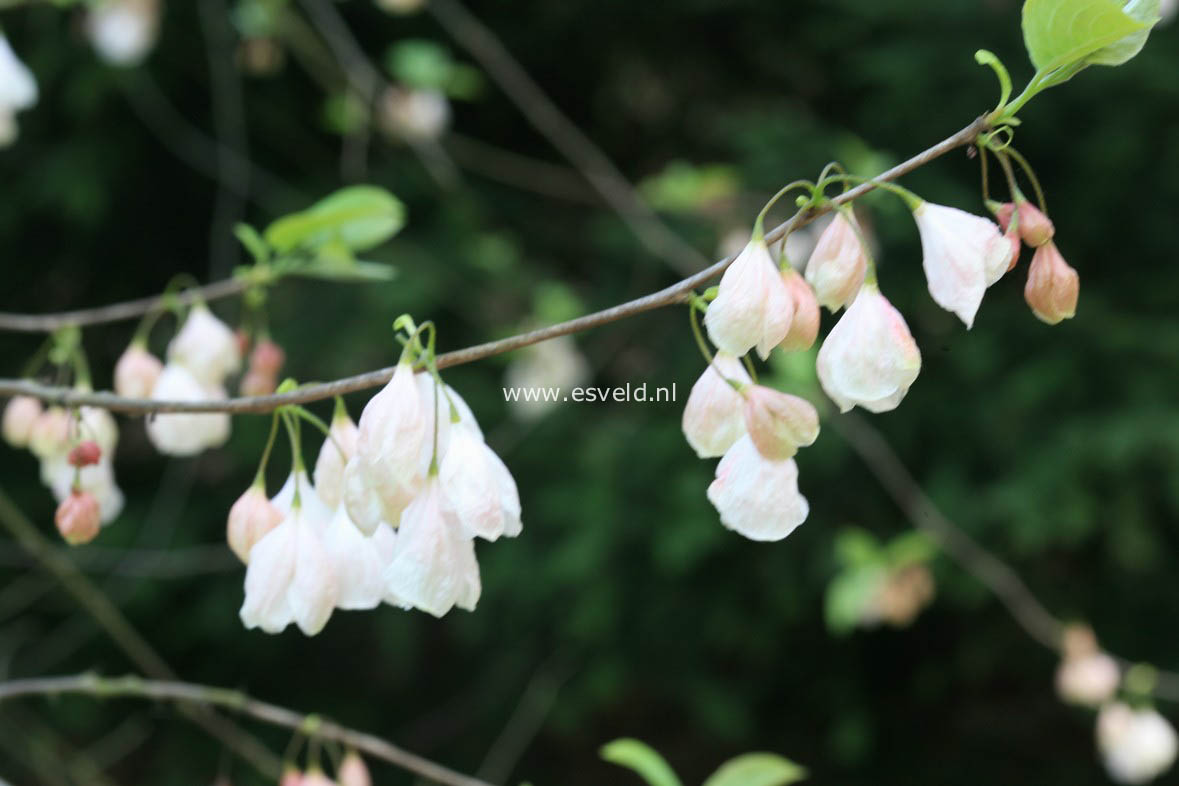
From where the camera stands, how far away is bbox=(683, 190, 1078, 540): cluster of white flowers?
47cm

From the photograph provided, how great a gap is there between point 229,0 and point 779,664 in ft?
6.07

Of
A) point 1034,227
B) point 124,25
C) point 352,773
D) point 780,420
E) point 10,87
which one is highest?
point 124,25

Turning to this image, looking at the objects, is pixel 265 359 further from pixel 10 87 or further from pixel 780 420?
pixel 780 420

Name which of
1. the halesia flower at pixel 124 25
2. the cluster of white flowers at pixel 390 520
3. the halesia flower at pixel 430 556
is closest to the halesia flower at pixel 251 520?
the cluster of white flowers at pixel 390 520

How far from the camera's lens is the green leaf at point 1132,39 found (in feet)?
1.53

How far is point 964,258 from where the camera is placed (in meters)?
0.47

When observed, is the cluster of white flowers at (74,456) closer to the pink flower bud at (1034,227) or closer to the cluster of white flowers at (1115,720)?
the pink flower bud at (1034,227)

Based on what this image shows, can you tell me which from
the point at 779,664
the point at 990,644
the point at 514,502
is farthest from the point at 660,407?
the point at 514,502

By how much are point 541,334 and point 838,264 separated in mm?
138

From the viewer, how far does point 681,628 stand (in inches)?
84.4

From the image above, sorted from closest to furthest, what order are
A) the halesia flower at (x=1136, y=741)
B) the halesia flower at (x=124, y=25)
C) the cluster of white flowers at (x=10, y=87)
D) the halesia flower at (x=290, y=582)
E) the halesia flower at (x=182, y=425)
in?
the halesia flower at (x=290, y=582) < the halesia flower at (x=182, y=425) < the cluster of white flowers at (x=10, y=87) < the halesia flower at (x=1136, y=741) < the halesia flower at (x=124, y=25)

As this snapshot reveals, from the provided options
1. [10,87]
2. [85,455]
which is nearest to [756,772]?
[85,455]

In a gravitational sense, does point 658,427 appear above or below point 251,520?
above

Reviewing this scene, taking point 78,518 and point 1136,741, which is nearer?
point 78,518
